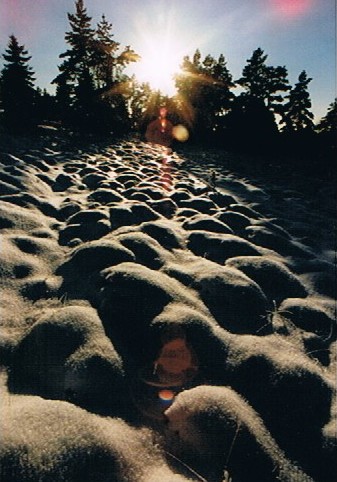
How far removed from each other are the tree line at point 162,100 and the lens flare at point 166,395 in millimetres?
10780

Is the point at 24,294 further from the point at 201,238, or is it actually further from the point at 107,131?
the point at 107,131

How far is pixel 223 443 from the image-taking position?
147 centimetres

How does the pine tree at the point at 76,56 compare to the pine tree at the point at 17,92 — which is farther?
the pine tree at the point at 76,56

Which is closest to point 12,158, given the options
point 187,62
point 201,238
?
point 201,238

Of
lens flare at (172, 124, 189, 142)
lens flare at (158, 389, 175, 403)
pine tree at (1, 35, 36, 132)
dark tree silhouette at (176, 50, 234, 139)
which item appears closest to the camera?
lens flare at (158, 389, 175, 403)

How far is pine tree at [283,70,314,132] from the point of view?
20609 millimetres

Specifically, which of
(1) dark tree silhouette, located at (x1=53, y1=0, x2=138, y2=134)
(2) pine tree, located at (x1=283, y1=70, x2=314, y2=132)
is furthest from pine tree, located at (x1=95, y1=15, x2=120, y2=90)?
A: (2) pine tree, located at (x1=283, y1=70, x2=314, y2=132)

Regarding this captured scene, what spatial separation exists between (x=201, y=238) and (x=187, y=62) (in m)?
23.7

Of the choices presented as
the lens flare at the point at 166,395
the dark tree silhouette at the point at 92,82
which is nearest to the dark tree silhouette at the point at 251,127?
the dark tree silhouette at the point at 92,82

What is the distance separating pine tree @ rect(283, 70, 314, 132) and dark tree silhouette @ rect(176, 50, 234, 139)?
3819 millimetres

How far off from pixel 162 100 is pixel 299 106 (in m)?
8.79

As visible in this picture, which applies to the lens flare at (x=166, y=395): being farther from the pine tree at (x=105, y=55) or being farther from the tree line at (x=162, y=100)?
the pine tree at (x=105, y=55)

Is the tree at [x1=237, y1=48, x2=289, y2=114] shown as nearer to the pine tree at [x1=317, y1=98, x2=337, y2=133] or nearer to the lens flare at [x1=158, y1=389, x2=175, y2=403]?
the pine tree at [x1=317, y1=98, x2=337, y2=133]

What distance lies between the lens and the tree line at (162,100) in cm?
1358
